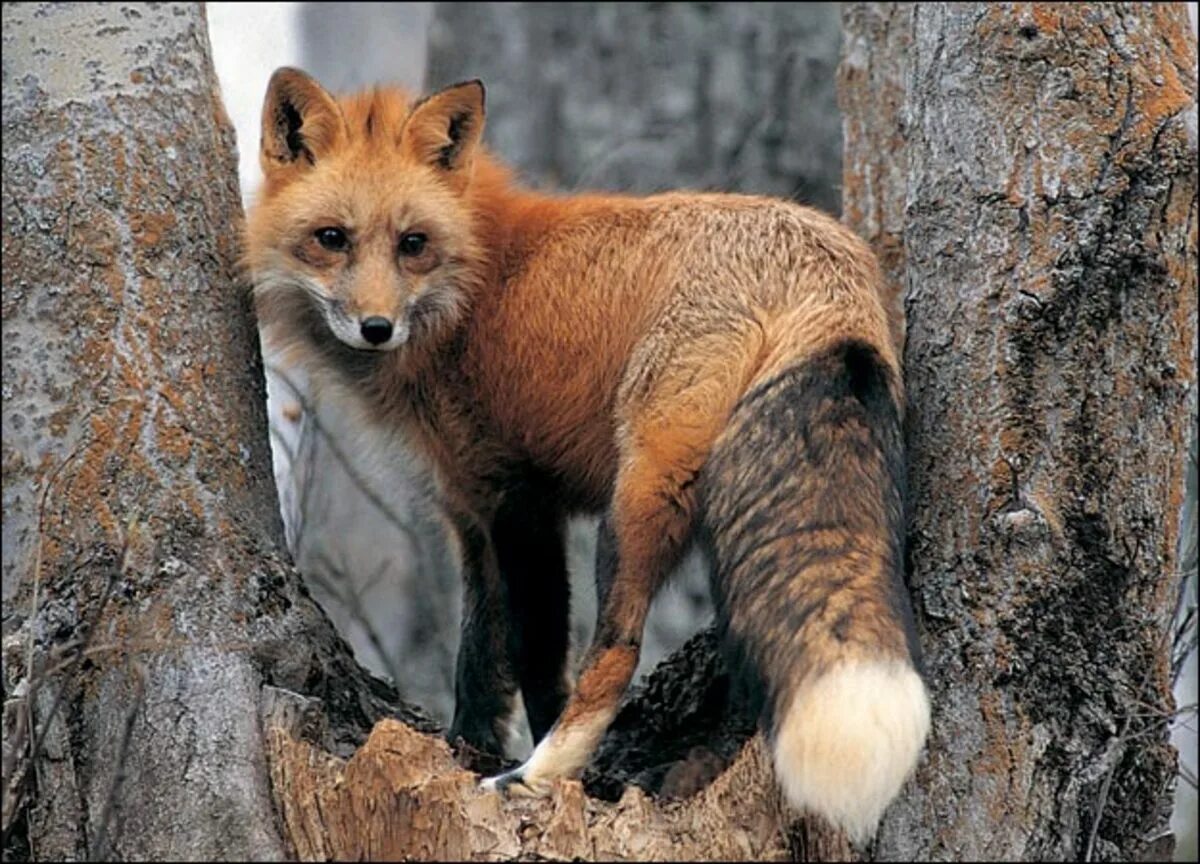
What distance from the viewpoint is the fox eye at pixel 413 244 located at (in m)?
7.01

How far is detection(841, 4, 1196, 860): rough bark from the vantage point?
18.6ft

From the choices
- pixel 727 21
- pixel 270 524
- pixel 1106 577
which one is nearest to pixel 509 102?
pixel 727 21

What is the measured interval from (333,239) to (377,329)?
528mm

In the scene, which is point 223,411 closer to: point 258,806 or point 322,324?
point 322,324

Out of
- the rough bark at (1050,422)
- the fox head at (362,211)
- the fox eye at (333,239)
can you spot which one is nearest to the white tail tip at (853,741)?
the rough bark at (1050,422)

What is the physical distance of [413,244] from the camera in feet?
23.0

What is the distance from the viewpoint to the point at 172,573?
6102 millimetres

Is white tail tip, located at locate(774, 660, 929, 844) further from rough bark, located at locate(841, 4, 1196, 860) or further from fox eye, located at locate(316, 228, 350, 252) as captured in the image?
fox eye, located at locate(316, 228, 350, 252)

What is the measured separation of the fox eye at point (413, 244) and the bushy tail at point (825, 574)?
1.63 meters

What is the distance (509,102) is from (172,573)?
8.70m

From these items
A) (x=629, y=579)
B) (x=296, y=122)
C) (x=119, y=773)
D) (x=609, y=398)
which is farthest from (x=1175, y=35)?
(x=119, y=773)

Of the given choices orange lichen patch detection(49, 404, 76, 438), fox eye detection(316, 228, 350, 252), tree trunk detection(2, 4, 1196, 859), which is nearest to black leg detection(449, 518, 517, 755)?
tree trunk detection(2, 4, 1196, 859)

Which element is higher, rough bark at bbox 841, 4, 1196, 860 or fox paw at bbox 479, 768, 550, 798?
rough bark at bbox 841, 4, 1196, 860

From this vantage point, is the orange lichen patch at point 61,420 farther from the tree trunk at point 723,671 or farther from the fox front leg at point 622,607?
the fox front leg at point 622,607
